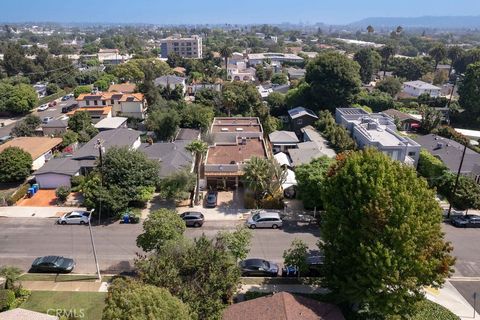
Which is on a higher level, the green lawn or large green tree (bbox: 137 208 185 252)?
large green tree (bbox: 137 208 185 252)

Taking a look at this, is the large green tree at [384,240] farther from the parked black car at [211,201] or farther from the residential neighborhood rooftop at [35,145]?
the residential neighborhood rooftop at [35,145]

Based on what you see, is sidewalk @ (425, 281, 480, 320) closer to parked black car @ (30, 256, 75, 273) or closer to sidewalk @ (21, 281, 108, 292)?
sidewalk @ (21, 281, 108, 292)

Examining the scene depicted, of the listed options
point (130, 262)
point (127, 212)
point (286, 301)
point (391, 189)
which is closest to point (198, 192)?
point (127, 212)

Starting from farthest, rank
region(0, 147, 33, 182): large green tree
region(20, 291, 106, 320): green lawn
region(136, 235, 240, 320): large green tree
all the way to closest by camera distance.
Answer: region(0, 147, 33, 182): large green tree, region(20, 291, 106, 320): green lawn, region(136, 235, 240, 320): large green tree

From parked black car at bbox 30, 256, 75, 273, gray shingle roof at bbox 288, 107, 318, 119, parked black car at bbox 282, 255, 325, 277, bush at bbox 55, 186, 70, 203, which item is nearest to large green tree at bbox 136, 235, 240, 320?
parked black car at bbox 282, 255, 325, 277

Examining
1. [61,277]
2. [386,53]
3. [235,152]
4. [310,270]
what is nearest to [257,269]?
[310,270]

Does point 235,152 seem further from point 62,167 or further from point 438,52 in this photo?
point 438,52

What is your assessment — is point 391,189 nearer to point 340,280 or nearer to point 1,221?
point 340,280
